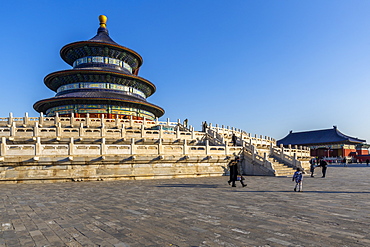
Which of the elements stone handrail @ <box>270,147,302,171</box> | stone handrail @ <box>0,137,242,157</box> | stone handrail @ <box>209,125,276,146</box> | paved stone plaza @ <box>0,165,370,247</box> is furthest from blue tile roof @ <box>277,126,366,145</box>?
paved stone plaza @ <box>0,165,370,247</box>

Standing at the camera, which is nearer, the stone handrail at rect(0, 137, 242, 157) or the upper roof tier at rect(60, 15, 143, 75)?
the stone handrail at rect(0, 137, 242, 157)

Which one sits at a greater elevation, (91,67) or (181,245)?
(91,67)

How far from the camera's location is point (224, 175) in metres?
22.2

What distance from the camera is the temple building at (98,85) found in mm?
36844

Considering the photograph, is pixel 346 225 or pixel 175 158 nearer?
pixel 346 225

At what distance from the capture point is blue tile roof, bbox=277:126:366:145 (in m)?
66.5

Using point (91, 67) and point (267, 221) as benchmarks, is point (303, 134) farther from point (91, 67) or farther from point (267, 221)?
point (267, 221)

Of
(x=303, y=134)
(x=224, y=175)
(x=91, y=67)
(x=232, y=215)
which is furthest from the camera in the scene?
(x=303, y=134)

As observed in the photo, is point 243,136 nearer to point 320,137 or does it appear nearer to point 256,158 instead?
point 256,158

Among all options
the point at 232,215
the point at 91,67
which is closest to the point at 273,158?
the point at 232,215

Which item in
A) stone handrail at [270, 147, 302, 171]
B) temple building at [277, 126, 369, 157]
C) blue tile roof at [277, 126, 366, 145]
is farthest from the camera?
blue tile roof at [277, 126, 366, 145]

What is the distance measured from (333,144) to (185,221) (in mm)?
71583

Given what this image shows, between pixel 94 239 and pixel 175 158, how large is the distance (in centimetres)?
1417

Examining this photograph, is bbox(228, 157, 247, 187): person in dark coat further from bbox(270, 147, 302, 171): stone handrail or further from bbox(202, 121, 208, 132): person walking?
bbox(202, 121, 208, 132): person walking
